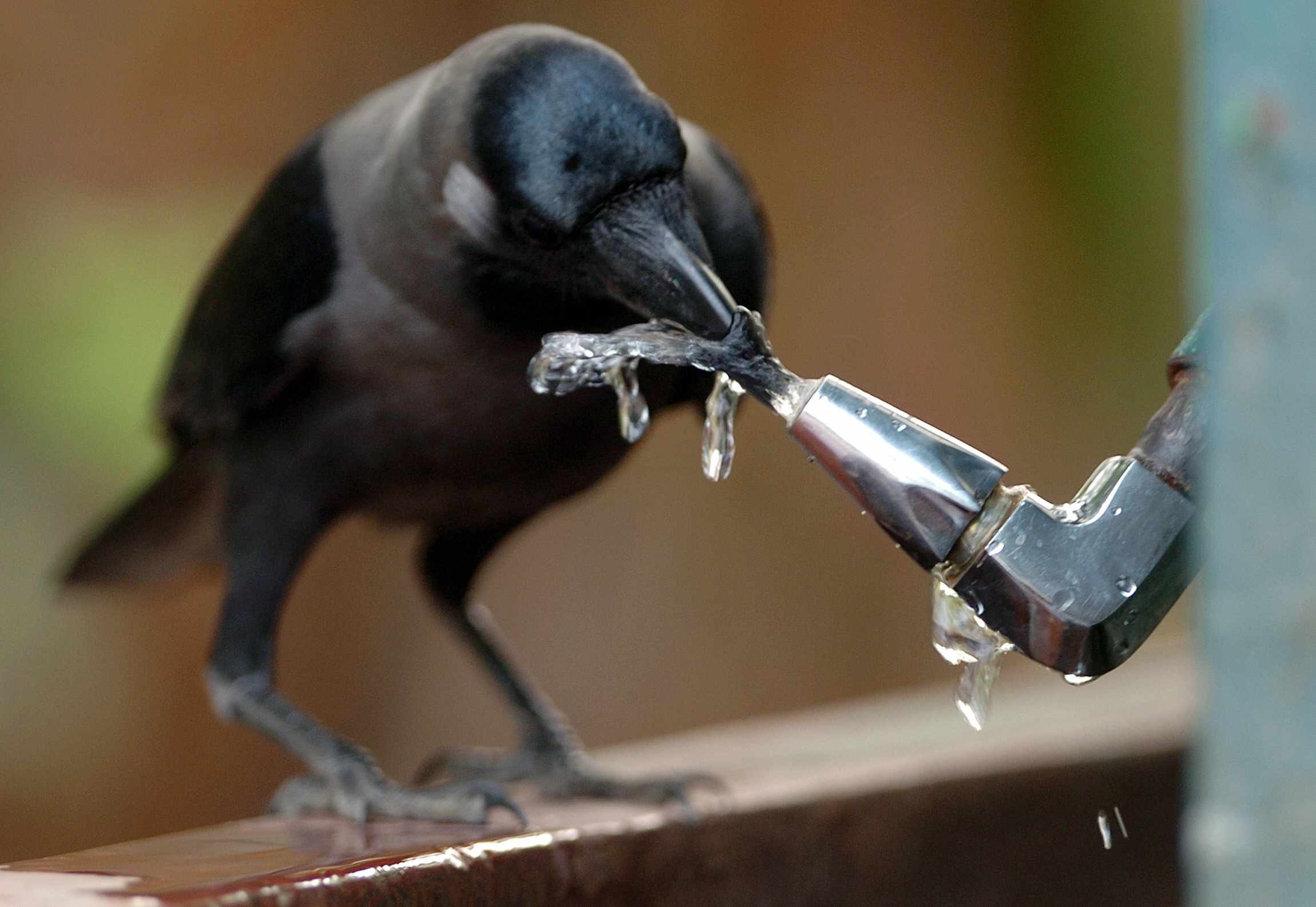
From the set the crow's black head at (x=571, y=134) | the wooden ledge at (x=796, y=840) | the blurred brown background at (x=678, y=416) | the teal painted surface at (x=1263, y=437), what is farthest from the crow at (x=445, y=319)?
the blurred brown background at (x=678, y=416)

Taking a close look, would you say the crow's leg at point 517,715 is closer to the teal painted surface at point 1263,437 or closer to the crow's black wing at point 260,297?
the crow's black wing at point 260,297

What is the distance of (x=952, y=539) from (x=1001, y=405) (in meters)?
4.66

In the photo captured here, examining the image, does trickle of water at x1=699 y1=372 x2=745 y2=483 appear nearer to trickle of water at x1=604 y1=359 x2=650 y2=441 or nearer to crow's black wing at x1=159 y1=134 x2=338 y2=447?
trickle of water at x1=604 y1=359 x2=650 y2=441

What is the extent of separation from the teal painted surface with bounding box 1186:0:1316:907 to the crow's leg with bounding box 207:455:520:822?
57.9 inches

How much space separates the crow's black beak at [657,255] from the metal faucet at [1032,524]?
1.55ft

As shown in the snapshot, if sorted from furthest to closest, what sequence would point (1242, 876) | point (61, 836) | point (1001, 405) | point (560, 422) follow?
point (1001, 405) < point (61, 836) < point (560, 422) < point (1242, 876)

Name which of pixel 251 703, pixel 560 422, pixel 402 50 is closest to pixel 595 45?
pixel 560 422

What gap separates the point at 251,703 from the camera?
2.28 meters

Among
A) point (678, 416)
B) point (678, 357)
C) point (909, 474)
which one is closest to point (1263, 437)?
point (909, 474)

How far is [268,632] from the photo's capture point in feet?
7.47

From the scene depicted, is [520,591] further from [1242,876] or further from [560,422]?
[1242,876]

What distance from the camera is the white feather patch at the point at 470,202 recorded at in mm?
1773

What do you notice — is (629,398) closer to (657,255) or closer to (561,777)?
(657,255)

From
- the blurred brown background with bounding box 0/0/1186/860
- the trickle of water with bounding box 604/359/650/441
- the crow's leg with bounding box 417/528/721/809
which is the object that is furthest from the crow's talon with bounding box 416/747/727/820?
the blurred brown background with bounding box 0/0/1186/860
